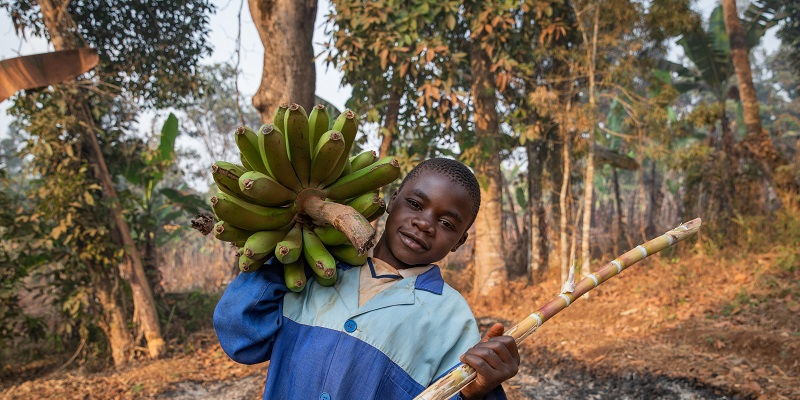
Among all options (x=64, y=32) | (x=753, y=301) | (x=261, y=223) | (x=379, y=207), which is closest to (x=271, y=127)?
(x=261, y=223)

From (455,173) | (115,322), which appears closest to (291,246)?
(455,173)

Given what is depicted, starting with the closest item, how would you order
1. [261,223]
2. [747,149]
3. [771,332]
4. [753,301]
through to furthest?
1. [261,223]
2. [771,332]
3. [753,301]
4. [747,149]

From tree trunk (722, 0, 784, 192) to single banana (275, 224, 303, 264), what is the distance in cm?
945

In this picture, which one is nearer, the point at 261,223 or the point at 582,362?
the point at 261,223

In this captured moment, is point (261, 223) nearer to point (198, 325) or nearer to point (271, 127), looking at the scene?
point (271, 127)

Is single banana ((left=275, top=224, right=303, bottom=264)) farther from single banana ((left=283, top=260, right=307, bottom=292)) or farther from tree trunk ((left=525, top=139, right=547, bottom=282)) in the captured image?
tree trunk ((left=525, top=139, right=547, bottom=282))

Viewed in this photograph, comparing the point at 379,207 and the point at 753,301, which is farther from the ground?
the point at 379,207

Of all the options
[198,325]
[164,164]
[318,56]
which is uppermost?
[318,56]

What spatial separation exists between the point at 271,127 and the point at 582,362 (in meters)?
5.26

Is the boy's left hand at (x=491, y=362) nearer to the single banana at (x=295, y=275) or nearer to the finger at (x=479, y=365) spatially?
the finger at (x=479, y=365)

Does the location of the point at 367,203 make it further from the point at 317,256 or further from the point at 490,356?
the point at 490,356

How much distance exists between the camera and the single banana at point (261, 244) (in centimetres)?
138

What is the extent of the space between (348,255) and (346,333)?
241mm

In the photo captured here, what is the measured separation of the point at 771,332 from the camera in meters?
5.40
